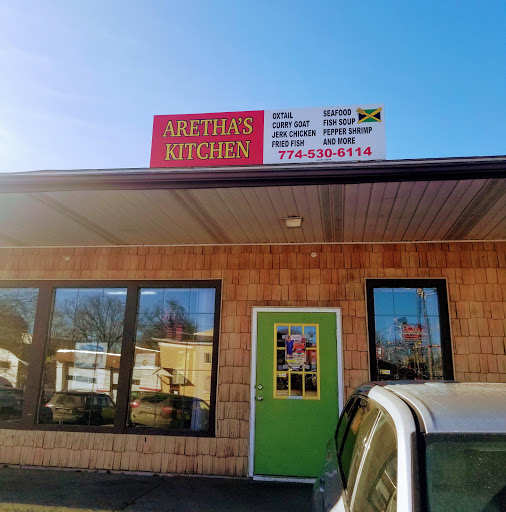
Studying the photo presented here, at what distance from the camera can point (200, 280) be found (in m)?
6.48

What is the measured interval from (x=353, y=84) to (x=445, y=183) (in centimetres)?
537

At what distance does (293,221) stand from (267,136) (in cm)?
126

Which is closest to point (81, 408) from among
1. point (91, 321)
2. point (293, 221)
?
point (91, 321)

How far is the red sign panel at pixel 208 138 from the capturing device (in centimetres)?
585

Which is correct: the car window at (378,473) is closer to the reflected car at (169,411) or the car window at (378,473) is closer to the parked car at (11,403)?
the reflected car at (169,411)

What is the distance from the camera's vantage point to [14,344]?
269 inches

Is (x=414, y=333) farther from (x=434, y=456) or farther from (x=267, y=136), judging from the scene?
(x=434, y=456)

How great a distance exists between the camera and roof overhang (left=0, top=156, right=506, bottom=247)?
409 cm

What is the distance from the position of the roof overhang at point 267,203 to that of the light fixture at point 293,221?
69mm

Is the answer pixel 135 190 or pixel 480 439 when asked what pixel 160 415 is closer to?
pixel 135 190

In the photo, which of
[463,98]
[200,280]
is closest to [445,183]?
[200,280]

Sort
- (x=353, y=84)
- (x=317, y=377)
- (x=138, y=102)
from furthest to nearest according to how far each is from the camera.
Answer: (x=353, y=84), (x=138, y=102), (x=317, y=377)

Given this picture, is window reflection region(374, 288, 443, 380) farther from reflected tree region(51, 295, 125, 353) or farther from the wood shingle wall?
reflected tree region(51, 295, 125, 353)

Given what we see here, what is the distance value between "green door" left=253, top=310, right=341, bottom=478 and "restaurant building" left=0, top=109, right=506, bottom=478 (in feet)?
0.06
